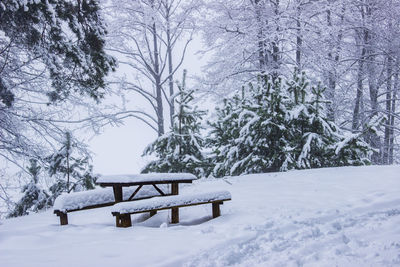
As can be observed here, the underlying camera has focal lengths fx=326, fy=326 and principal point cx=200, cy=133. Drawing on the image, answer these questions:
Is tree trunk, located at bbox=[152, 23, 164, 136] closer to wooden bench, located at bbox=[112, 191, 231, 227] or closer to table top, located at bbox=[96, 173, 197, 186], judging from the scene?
table top, located at bbox=[96, 173, 197, 186]

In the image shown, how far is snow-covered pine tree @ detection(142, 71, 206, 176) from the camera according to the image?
30.2 feet

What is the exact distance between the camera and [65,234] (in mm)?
4555

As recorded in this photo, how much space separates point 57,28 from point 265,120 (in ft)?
16.4

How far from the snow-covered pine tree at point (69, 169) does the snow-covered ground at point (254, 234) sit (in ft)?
9.03

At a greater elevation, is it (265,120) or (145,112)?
(145,112)

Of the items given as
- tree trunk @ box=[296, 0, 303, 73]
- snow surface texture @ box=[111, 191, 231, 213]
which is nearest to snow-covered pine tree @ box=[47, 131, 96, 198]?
snow surface texture @ box=[111, 191, 231, 213]

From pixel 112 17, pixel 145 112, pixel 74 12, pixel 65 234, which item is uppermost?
pixel 112 17

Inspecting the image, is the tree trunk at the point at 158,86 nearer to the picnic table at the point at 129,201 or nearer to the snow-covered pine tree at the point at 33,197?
the snow-covered pine tree at the point at 33,197

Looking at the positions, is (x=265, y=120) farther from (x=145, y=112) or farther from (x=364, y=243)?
(x=145, y=112)

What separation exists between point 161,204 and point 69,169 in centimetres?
536

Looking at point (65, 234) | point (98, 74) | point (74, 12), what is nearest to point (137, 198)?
point (65, 234)

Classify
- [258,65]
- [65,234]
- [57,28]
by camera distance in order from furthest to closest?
[258,65] → [57,28] → [65,234]

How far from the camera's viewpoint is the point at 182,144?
935cm

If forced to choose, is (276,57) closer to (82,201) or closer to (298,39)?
(298,39)
